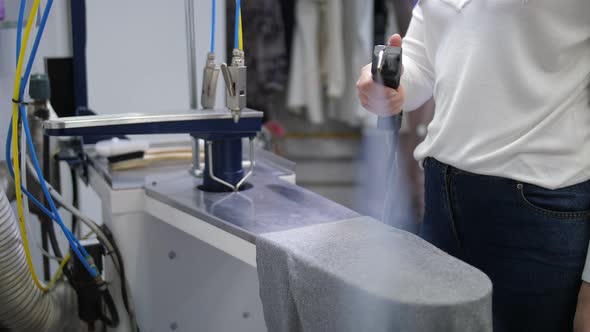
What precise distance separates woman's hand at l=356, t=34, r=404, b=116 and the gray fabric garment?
0.18 meters

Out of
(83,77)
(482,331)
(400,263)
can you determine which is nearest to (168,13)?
(83,77)

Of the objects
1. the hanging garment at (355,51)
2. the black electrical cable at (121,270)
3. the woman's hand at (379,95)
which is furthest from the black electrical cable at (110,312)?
the hanging garment at (355,51)

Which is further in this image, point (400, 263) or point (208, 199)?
point (208, 199)

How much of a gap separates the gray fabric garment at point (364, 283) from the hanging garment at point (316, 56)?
186 centimetres

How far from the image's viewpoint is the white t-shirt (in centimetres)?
77

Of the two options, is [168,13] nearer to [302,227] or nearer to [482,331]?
[302,227]

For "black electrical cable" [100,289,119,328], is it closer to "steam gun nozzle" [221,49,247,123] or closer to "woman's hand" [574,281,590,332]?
"steam gun nozzle" [221,49,247,123]

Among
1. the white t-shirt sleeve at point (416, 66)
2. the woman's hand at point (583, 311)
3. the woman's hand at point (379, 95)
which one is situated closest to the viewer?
the woman's hand at point (583, 311)

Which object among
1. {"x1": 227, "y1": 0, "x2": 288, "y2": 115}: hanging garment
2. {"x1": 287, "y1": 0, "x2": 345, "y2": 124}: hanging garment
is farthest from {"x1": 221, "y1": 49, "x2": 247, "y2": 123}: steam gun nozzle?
{"x1": 287, "y1": 0, "x2": 345, "y2": 124}: hanging garment

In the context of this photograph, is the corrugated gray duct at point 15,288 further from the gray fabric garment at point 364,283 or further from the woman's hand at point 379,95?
the woman's hand at point 379,95

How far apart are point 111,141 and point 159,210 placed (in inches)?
11.9

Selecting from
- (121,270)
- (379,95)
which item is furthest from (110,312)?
(379,95)

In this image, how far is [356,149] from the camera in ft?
9.46

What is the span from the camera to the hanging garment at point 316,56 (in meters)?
2.62
